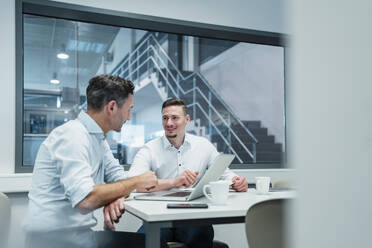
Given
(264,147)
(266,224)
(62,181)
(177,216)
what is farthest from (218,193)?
(264,147)

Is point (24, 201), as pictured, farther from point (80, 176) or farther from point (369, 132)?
point (369, 132)

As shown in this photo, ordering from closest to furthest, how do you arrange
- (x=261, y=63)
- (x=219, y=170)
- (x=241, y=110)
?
(x=219, y=170) → (x=261, y=63) → (x=241, y=110)

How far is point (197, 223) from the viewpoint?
53.1 inches

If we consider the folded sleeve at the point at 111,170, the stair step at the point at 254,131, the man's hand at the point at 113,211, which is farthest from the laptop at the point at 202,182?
the stair step at the point at 254,131

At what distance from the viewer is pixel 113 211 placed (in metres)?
1.50

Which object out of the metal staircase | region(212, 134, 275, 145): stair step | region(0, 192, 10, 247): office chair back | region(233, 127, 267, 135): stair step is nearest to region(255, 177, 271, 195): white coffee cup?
region(0, 192, 10, 247): office chair back

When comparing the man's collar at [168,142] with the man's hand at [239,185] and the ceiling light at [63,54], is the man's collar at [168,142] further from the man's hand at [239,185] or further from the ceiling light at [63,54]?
the ceiling light at [63,54]

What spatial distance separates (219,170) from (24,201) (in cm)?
170

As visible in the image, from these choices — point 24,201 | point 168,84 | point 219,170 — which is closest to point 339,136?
point 219,170

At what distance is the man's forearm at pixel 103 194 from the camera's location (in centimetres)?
146

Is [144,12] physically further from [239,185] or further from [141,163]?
[239,185]

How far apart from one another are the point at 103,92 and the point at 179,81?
2953 mm

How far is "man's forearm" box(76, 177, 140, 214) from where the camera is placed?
1463 mm

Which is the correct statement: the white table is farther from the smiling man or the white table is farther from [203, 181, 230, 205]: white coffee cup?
the smiling man
